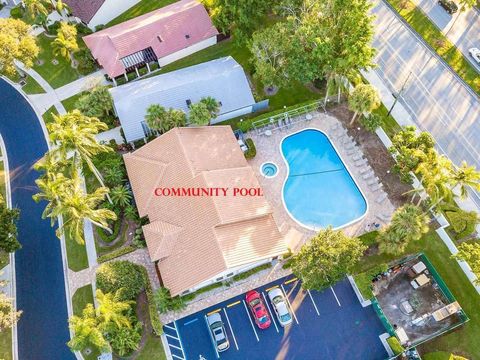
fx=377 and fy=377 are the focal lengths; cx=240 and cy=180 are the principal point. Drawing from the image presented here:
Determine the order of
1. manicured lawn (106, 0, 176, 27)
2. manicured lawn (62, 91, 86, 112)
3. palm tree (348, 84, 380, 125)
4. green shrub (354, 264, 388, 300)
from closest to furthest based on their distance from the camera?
green shrub (354, 264, 388, 300) < palm tree (348, 84, 380, 125) < manicured lawn (62, 91, 86, 112) < manicured lawn (106, 0, 176, 27)

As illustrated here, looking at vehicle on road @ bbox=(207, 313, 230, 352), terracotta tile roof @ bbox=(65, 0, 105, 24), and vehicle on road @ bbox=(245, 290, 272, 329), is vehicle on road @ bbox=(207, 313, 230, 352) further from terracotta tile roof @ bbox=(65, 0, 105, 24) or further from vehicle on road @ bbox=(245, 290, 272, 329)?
terracotta tile roof @ bbox=(65, 0, 105, 24)

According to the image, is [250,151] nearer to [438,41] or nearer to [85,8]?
[438,41]

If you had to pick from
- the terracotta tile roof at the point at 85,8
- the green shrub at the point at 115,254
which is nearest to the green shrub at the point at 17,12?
the terracotta tile roof at the point at 85,8

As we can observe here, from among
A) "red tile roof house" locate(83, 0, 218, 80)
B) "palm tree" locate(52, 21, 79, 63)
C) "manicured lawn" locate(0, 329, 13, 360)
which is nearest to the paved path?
"red tile roof house" locate(83, 0, 218, 80)

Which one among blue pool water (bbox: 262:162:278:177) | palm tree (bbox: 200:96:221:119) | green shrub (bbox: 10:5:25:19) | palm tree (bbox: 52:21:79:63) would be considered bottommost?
blue pool water (bbox: 262:162:278:177)

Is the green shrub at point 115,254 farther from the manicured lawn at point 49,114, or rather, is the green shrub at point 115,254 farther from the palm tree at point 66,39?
the palm tree at point 66,39

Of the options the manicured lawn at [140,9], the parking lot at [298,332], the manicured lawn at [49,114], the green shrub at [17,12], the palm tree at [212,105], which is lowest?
the parking lot at [298,332]

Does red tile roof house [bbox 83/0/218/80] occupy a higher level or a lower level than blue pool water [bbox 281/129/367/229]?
higher

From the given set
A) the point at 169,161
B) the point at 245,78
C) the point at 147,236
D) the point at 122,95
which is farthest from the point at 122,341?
the point at 245,78
